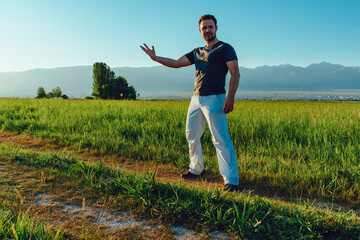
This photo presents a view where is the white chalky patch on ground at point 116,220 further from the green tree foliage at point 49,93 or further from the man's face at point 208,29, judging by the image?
the green tree foliage at point 49,93

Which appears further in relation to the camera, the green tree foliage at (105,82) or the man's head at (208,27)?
the green tree foliage at (105,82)

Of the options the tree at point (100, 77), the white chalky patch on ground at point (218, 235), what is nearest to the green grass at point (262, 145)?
the white chalky patch on ground at point (218, 235)

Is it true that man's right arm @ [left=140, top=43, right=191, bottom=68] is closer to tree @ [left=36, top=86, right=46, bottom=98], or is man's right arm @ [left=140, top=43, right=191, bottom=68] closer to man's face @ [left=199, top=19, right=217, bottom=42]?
man's face @ [left=199, top=19, right=217, bottom=42]

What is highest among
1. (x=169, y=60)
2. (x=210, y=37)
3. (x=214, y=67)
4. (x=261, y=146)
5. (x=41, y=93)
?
(x=41, y=93)

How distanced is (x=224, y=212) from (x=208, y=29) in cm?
264

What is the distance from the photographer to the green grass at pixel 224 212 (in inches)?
89.4

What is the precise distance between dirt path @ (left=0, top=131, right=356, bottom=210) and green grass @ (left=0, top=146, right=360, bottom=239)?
0.24m

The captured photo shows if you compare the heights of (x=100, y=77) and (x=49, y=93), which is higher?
(x=100, y=77)

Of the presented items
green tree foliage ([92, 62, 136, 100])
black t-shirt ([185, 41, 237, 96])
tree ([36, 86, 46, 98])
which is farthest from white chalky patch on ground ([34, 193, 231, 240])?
green tree foliage ([92, 62, 136, 100])

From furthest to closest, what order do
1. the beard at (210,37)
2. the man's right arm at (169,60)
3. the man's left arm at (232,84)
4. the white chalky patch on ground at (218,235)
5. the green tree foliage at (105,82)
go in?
the green tree foliage at (105,82)
the man's right arm at (169,60)
the beard at (210,37)
the man's left arm at (232,84)
the white chalky patch on ground at (218,235)

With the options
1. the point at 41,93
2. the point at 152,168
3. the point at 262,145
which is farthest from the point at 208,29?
the point at 41,93

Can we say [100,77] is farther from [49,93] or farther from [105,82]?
[49,93]

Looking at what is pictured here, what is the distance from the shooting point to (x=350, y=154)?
4.12 m

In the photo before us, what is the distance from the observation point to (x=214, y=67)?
361 cm
